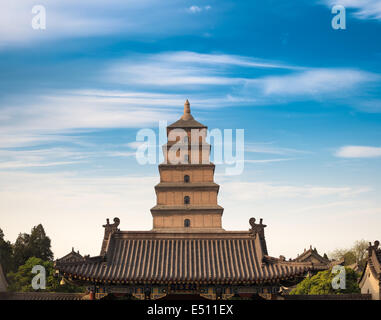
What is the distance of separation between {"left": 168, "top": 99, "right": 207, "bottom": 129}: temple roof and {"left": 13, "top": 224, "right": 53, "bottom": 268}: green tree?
82.0ft

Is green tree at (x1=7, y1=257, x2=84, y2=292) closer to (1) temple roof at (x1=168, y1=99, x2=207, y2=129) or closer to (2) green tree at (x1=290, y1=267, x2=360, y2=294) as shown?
(1) temple roof at (x1=168, y1=99, x2=207, y2=129)

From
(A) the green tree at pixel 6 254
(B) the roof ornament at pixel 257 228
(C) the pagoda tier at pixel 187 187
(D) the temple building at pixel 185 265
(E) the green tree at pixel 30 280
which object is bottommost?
(D) the temple building at pixel 185 265

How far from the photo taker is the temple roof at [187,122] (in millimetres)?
53906

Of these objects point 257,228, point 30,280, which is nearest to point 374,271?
point 257,228

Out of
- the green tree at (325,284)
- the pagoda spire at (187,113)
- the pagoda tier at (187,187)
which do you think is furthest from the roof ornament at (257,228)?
the pagoda spire at (187,113)

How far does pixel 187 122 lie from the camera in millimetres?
54688

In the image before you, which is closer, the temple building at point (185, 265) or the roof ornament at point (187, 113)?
the temple building at point (185, 265)

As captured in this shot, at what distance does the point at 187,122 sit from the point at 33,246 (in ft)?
88.1

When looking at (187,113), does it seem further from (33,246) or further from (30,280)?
(33,246)

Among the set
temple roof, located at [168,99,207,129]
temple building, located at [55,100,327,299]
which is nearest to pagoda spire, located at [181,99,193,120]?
temple roof, located at [168,99,207,129]

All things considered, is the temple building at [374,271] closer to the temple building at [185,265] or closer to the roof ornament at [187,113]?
the temple building at [185,265]

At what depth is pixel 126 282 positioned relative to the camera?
866 inches

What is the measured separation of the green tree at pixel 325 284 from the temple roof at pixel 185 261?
16360 millimetres
